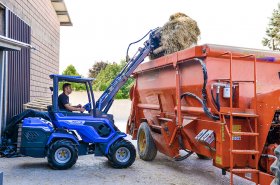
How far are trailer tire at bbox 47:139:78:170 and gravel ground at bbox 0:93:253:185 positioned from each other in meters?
0.15

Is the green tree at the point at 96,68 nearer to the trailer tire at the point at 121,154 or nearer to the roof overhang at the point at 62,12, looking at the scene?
the roof overhang at the point at 62,12

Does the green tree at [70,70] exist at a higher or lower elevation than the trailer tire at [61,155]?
higher

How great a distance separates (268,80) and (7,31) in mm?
6946

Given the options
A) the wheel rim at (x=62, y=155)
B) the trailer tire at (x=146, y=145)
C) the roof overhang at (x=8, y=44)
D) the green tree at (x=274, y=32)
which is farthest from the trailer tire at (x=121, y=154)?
the green tree at (x=274, y=32)

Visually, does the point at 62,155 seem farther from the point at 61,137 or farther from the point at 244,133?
the point at 244,133

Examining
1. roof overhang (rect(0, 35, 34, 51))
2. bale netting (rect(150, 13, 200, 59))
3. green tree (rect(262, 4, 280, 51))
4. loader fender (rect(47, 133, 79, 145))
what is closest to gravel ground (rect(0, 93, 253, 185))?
loader fender (rect(47, 133, 79, 145))

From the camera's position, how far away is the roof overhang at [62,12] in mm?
17203

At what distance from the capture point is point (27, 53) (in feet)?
38.5

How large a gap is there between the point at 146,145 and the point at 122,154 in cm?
98

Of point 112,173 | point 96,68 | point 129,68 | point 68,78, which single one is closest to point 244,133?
point 112,173

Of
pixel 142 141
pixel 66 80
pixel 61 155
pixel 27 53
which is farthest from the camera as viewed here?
pixel 27 53

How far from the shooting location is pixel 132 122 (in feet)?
35.8

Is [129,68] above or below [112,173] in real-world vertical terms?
above

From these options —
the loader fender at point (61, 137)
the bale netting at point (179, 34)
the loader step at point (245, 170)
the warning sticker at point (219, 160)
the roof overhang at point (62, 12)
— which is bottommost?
the loader step at point (245, 170)
